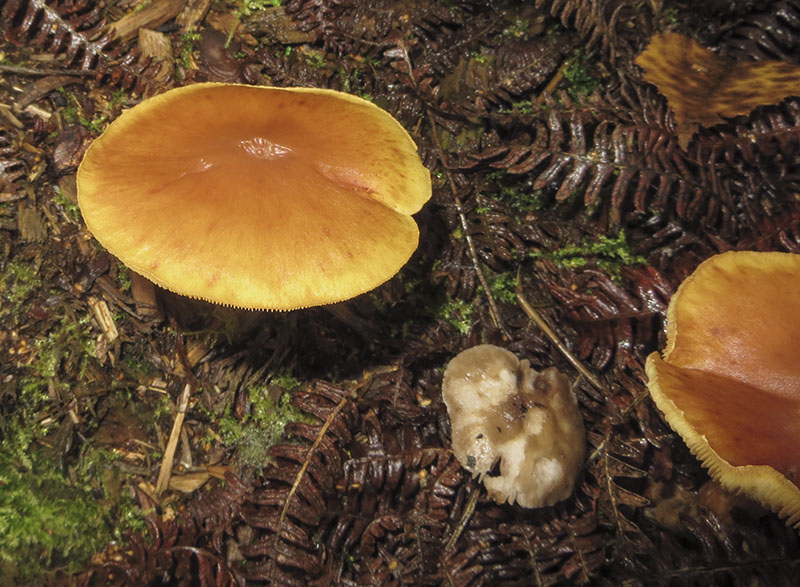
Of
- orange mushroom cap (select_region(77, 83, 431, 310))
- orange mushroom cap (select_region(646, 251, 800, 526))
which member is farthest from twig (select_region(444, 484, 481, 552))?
orange mushroom cap (select_region(77, 83, 431, 310))

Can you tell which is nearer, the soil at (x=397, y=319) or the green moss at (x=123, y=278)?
the soil at (x=397, y=319)

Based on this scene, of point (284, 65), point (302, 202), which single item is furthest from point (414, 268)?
point (284, 65)

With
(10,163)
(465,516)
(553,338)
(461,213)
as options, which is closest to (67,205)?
(10,163)

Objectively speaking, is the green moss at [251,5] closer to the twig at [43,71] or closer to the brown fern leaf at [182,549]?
the twig at [43,71]

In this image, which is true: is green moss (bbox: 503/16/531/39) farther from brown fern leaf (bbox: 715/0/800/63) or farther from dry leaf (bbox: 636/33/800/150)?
brown fern leaf (bbox: 715/0/800/63)

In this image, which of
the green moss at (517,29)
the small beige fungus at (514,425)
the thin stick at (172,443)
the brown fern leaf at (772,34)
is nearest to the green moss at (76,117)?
the thin stick at (172,443)

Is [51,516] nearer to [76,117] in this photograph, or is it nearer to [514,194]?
[76,117]
